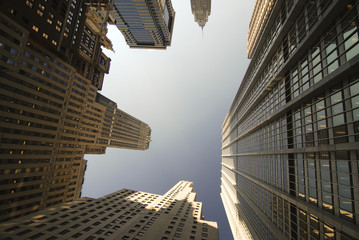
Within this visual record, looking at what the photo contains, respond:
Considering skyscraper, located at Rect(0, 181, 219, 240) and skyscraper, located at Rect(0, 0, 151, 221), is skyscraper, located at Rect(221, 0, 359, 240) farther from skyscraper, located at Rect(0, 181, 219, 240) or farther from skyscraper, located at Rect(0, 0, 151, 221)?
skyscraper, located at Rect(0, 0, 151, 221)

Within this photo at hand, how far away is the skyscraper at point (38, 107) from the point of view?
109ft

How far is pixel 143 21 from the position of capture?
379 feet

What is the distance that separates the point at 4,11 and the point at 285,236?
69254mm

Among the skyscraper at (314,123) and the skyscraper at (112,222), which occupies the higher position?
the skyscraper at (314,123)

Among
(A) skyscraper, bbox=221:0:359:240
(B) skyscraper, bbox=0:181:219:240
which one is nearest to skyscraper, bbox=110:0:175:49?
(A) skyscraper, bbox=221:0:359:240

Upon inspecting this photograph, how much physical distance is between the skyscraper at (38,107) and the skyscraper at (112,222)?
7.28 m

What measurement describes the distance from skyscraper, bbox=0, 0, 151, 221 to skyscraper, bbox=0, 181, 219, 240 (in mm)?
7284

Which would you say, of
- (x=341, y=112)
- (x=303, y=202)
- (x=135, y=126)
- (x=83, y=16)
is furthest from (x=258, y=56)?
(x=135, y=126)

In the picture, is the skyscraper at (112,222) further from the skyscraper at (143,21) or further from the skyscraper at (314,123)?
the skyscraper at (143,21)

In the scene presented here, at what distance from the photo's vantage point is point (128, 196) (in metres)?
64.5

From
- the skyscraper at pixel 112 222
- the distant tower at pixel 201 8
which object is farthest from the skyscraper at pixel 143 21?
the skyscraper at pixel 112 222

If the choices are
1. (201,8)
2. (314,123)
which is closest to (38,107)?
(314,123)

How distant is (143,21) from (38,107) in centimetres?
10214

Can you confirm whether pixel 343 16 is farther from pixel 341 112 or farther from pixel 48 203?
pixel 48 203
